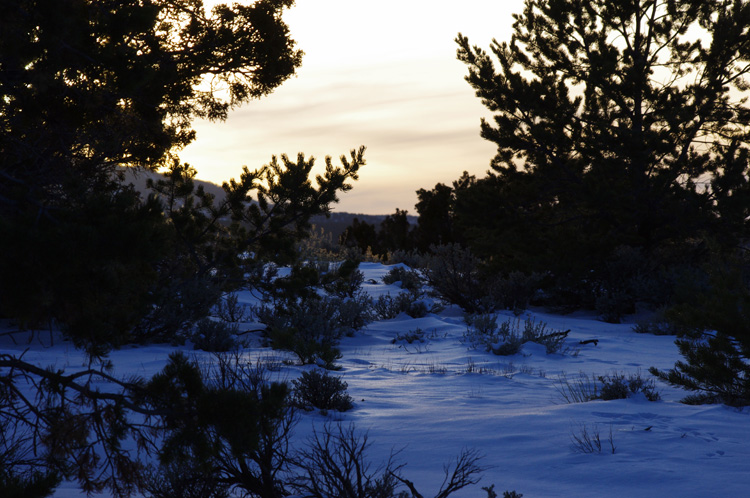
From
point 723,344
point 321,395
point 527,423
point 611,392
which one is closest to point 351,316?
point 321,395

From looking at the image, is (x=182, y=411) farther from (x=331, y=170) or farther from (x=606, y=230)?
(x=606, y=230)

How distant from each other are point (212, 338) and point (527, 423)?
180 inches

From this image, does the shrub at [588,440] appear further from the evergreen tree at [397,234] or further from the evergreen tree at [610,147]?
the evergreen tree at [397,234]

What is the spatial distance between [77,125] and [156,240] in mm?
1852

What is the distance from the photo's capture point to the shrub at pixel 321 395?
16.1 feet

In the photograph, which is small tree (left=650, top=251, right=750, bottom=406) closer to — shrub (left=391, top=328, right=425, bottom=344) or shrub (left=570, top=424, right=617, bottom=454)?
shrub (left=570, top=424, right=617, bottom=454)

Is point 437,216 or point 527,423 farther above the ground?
point 437,216

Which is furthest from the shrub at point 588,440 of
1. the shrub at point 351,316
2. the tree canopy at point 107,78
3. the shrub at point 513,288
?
the shrub at point 513,288

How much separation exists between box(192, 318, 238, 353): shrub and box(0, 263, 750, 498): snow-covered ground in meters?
0.35

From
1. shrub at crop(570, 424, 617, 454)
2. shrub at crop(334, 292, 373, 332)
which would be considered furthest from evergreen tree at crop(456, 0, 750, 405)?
shrub at crop(570, 424, 617, 454)

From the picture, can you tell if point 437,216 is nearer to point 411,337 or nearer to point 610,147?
point 610,147

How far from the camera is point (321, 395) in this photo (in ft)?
16.3

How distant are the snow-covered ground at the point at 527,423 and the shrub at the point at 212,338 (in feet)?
1.16

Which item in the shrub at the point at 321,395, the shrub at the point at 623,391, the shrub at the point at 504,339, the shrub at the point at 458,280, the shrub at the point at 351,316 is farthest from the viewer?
the shrub at the point at 458,280
